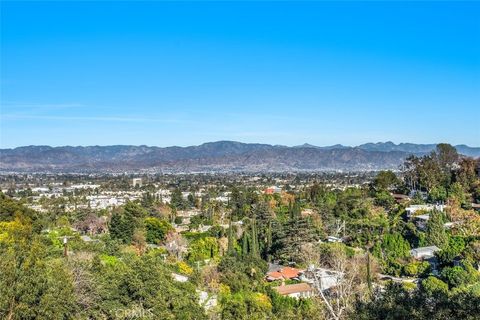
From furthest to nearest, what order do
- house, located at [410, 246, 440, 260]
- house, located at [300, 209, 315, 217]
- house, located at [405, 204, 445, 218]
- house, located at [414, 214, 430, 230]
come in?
1. house, located at [300, 209, 315, 217]
2. house, located at [405, 204, 445, 218]
3. house, located at [414, 214, 430, 230]
4. house, located at [410, 246, 440, 260]

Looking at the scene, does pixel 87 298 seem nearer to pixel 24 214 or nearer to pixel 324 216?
pixel 24 214

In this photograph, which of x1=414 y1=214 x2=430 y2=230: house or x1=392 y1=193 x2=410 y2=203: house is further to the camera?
x1=392 y1=193 x2=410 y2=203: house

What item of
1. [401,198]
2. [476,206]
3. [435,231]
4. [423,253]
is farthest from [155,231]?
[476,206]

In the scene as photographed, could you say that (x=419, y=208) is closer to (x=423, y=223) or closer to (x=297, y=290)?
(x=423, y=223)

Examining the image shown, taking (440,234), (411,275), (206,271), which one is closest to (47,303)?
(206,271)

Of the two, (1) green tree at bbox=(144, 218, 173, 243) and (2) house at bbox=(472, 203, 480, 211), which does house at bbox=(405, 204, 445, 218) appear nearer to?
(2) house at bbox=(472, 203, 480, 211)

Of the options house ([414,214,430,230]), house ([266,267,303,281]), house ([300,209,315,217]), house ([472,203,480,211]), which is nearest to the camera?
house ([266,267,303,281])

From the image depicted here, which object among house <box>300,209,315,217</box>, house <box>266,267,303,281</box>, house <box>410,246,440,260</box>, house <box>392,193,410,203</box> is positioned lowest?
house <box>266,267,303,281</box>

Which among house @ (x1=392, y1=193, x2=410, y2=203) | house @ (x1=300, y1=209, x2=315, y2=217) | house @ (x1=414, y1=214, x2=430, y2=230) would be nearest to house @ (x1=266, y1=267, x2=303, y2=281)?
house @ (x1=300, y1=209, x2=315, y2=217)
